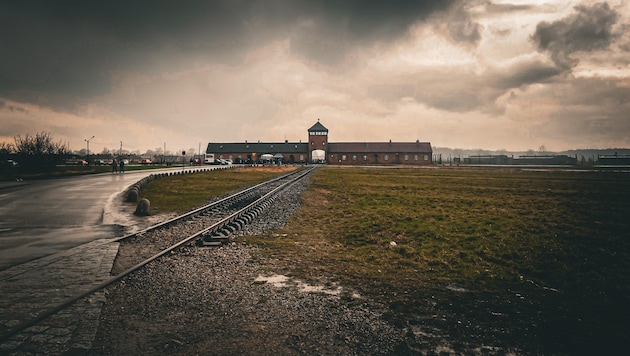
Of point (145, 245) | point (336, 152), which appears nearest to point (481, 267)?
point (145, 245)

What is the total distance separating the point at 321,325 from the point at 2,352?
11.3ft

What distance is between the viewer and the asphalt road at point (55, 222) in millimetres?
7926

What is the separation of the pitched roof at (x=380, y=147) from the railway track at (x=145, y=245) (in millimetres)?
80929

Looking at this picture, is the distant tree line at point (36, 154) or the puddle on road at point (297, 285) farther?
the distant tree line at point (36, 154)

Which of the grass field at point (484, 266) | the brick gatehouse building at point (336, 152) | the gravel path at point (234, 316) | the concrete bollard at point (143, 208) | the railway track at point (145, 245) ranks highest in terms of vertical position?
the brick gatehouse building at point (336, 152)

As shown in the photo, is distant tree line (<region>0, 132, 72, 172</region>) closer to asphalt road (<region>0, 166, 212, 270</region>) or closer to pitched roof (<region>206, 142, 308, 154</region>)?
asphalt road (<region>0, 166, 212, 270</region>)

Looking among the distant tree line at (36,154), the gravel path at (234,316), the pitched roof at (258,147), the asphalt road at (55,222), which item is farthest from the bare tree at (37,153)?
the pitched roof at (258,147)

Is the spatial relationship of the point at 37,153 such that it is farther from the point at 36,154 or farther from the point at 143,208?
the point at 143,208

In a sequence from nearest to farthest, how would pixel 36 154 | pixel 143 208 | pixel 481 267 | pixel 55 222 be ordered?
1. pixel 481 267
2. pixel 55 222
3. pixel 143 208
4. pixel 36 154

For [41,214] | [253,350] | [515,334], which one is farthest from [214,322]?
[41,214]

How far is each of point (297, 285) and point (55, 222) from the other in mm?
9785

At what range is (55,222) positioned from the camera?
11.1 meters

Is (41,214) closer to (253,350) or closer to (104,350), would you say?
(104,350)

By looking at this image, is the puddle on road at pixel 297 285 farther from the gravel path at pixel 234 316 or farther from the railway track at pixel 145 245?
the railway track at pixel 145 245
